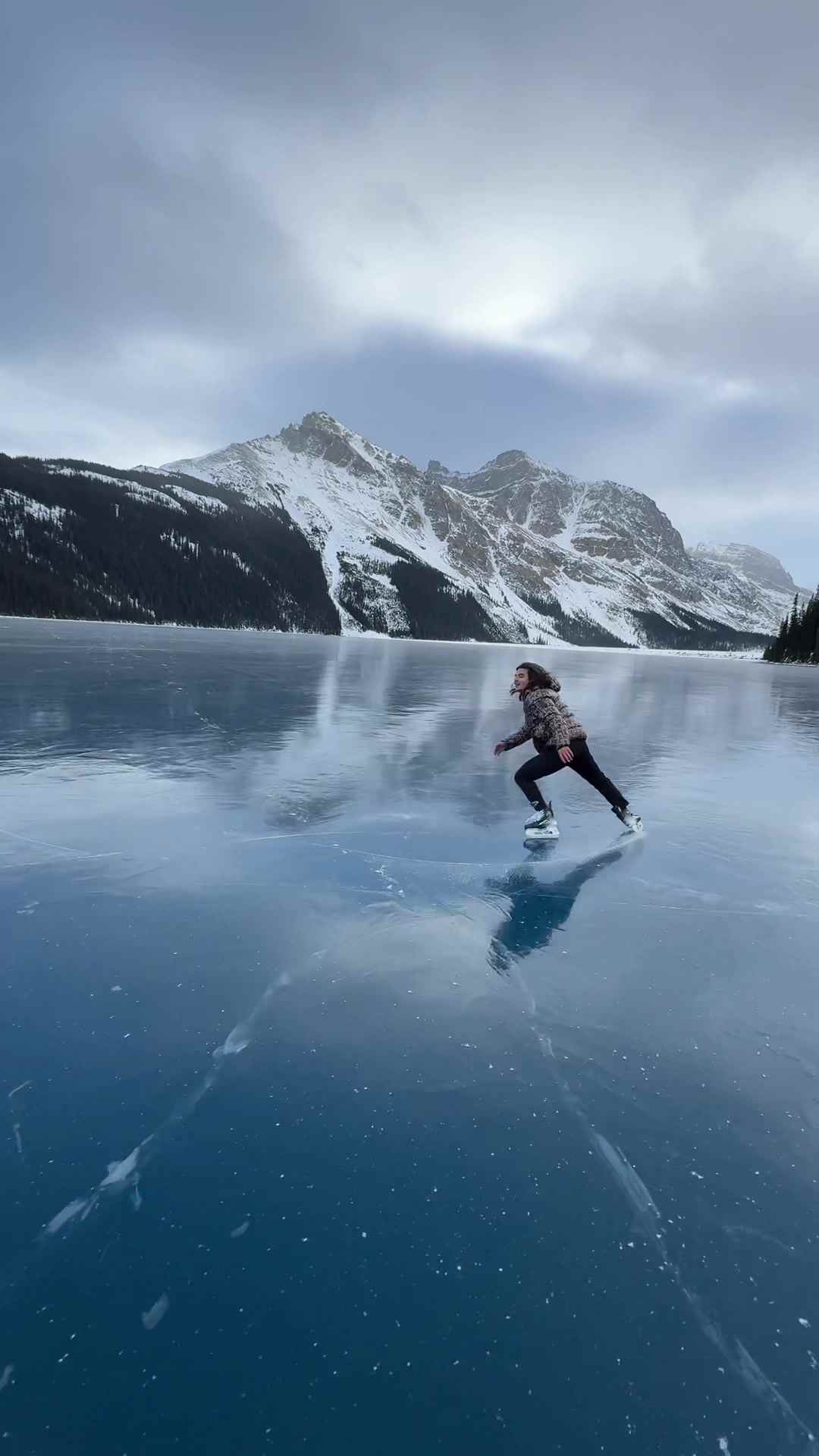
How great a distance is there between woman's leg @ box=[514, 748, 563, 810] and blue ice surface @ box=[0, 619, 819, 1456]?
2.49 ft

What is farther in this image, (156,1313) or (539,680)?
(539,680)

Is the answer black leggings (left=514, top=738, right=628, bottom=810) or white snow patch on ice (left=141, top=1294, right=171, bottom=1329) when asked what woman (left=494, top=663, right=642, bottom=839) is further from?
white snow patch on ice (left=141, top=1294, right=171, bottom=1329)

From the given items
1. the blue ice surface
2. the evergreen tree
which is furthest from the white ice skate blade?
the evergreen tree

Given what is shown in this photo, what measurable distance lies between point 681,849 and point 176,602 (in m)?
164

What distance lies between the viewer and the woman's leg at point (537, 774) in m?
7.71

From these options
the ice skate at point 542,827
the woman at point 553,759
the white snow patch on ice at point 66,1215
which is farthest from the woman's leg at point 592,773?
the white snow patch on ice at point 66,1215

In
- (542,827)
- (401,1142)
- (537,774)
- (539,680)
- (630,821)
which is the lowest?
(401,1142)

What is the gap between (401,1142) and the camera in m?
2.93

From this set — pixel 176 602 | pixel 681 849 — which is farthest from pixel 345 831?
pixel 176 602

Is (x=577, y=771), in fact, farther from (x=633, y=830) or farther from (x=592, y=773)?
(x=633, y=830)

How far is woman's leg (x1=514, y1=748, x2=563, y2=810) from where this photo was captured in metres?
7.71

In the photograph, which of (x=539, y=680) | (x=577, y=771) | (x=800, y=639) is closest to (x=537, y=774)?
(x=577, y=771)

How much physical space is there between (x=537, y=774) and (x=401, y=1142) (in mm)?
5254

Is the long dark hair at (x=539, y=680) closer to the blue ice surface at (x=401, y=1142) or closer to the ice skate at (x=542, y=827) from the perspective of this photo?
the ice skate at (x=542, y=827)
